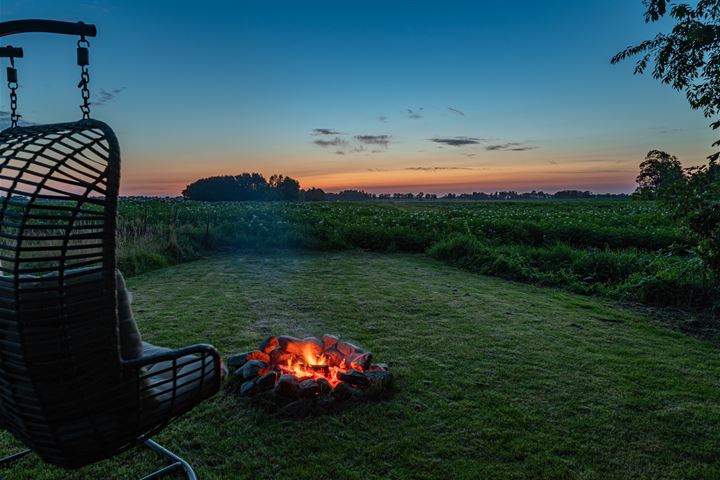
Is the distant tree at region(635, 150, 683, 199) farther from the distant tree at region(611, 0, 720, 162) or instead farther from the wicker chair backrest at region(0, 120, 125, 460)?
the wicker chair backrest at region(0, 120, 125, 460)

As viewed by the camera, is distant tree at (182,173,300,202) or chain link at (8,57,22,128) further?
distant tree at (182,173,300,202)

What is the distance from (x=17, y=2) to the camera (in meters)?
Answer: 4.27

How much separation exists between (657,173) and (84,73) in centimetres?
510

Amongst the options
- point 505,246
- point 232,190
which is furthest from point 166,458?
point 232,190

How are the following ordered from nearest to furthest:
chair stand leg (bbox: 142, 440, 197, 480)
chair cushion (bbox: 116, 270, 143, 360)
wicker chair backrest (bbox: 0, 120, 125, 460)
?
wicker chair backrest (bbox: 0, 120, 125, 460), chair cushion (bbox: 116, 270, 143, 360), chair stand leg (bbox: 142, 440, 197, 480)

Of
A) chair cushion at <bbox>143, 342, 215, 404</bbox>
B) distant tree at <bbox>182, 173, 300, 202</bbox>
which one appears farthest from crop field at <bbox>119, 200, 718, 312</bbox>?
distant tree at <bbox>182, 173, 300, 202</bbox>

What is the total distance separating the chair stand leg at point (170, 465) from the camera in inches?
89.0

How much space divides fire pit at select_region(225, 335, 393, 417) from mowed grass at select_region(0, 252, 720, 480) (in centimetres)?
12

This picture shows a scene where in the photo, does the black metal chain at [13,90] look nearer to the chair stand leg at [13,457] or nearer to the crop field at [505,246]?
the chair stand leg at [13,457]

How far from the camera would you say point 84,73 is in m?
1.93

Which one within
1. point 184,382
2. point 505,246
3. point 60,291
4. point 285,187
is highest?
point 285,187

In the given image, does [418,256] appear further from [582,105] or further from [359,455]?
A: [359,455]

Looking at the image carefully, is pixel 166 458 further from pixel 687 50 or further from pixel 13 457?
pixel 687 50

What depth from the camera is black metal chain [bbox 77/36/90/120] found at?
1831mm
